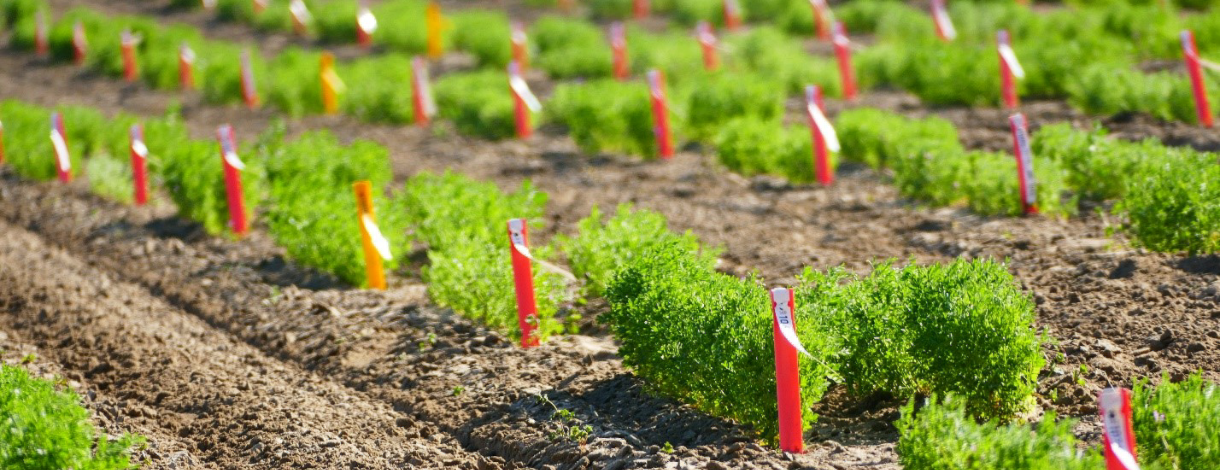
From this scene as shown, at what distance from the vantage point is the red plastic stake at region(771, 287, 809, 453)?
212 inches

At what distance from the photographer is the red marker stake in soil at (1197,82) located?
10.4 meters

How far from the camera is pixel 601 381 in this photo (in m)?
6.88

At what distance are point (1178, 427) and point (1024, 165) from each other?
4.11m

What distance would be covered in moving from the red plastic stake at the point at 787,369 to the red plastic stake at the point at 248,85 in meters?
12.1

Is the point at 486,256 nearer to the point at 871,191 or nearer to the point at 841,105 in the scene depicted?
the point at 871,191

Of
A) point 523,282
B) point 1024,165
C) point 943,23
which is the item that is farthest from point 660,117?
point 943,23

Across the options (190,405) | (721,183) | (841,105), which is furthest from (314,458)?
(841,105)

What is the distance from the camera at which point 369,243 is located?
8.73 meters

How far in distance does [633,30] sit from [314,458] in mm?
12988

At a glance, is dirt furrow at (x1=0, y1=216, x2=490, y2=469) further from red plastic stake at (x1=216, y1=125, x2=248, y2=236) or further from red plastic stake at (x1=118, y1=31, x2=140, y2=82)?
red plastic stake at (x1=118, y1=31, x2=140, y2=82)

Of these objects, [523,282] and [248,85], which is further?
[248,85]

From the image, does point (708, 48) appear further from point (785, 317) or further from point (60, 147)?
point (785, 317)

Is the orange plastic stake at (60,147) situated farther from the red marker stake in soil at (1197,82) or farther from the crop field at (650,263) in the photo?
the red marker stake in soil at (1197,82)

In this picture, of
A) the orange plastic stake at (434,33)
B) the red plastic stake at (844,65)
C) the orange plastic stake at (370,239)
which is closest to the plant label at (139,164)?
the orange plastic stake at (370,239)
